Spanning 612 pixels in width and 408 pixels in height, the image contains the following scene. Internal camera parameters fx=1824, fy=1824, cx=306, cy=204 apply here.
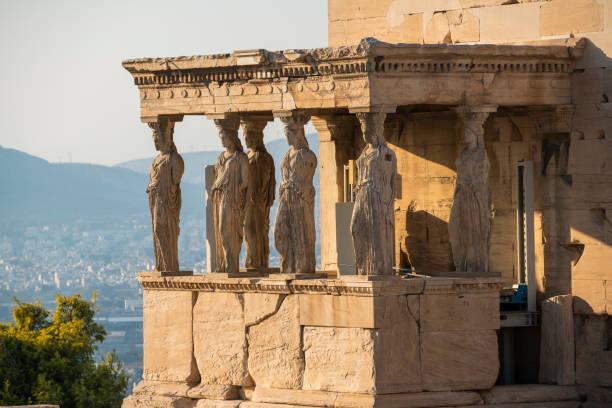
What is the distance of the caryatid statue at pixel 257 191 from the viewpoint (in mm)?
23688

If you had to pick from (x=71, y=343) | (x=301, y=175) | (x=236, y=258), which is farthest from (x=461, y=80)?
(x=71, y=343)

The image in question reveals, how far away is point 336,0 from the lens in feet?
81.3

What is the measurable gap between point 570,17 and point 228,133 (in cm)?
447

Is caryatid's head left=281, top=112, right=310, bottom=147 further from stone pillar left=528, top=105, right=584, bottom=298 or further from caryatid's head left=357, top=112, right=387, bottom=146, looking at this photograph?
stone pillar left=528, top=105, right=584, bottom=298

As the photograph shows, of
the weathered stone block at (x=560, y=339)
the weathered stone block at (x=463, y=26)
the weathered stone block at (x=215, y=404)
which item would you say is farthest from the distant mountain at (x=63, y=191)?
the weathered stone block at (x=560, y=339)

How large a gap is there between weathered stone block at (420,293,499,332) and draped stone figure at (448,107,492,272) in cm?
41

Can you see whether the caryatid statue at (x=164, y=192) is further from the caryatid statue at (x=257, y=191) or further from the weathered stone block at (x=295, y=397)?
the weathered stone block at (x=295, y=397)

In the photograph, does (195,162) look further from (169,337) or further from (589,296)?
(589,296)

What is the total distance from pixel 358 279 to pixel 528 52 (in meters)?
3.45

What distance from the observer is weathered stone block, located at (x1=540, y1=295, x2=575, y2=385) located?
22453 mm

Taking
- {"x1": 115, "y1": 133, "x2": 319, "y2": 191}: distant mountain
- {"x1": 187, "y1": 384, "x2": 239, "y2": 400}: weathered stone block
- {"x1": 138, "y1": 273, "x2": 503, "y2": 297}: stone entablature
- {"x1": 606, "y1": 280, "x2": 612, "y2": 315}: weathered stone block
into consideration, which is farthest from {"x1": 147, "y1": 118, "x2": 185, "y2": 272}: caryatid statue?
{"x1": 115, "y1": 133, "x2": 319, "y2": 191}: distant mountain

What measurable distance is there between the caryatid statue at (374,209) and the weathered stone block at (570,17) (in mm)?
2722

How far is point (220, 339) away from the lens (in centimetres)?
2289

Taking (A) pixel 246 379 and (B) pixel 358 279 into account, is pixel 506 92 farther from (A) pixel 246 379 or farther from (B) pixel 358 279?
(A) pixel 246 379
